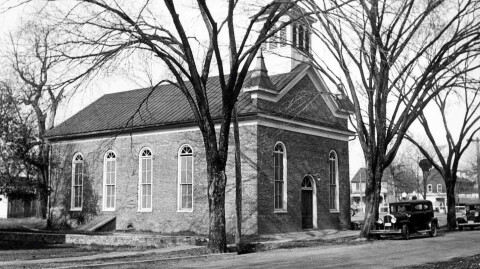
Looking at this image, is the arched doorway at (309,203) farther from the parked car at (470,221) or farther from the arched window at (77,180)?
the arched window at (77,180)

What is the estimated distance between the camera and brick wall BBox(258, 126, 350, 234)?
25844 millimetres

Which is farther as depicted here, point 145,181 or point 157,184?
point 145,181

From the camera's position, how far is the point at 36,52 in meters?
15.0

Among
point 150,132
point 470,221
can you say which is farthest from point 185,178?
point 470,221

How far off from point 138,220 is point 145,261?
14.6 meters

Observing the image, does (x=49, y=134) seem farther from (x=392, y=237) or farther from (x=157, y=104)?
(x=392, y=237)

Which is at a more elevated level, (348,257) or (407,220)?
(407,220)

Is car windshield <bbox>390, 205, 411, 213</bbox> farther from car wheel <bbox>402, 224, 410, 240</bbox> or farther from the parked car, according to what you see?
the parked car

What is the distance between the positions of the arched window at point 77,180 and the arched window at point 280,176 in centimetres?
1320

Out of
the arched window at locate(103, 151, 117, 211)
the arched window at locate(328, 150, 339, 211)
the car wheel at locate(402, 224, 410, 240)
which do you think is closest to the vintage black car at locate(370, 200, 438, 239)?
the car wheel at locate(402, 224, 410, 240)

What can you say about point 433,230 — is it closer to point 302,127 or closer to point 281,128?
point 302,127

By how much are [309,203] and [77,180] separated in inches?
582

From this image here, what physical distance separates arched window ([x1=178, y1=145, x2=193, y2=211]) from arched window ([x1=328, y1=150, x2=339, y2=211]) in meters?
8.39

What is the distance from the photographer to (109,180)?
105 feet
